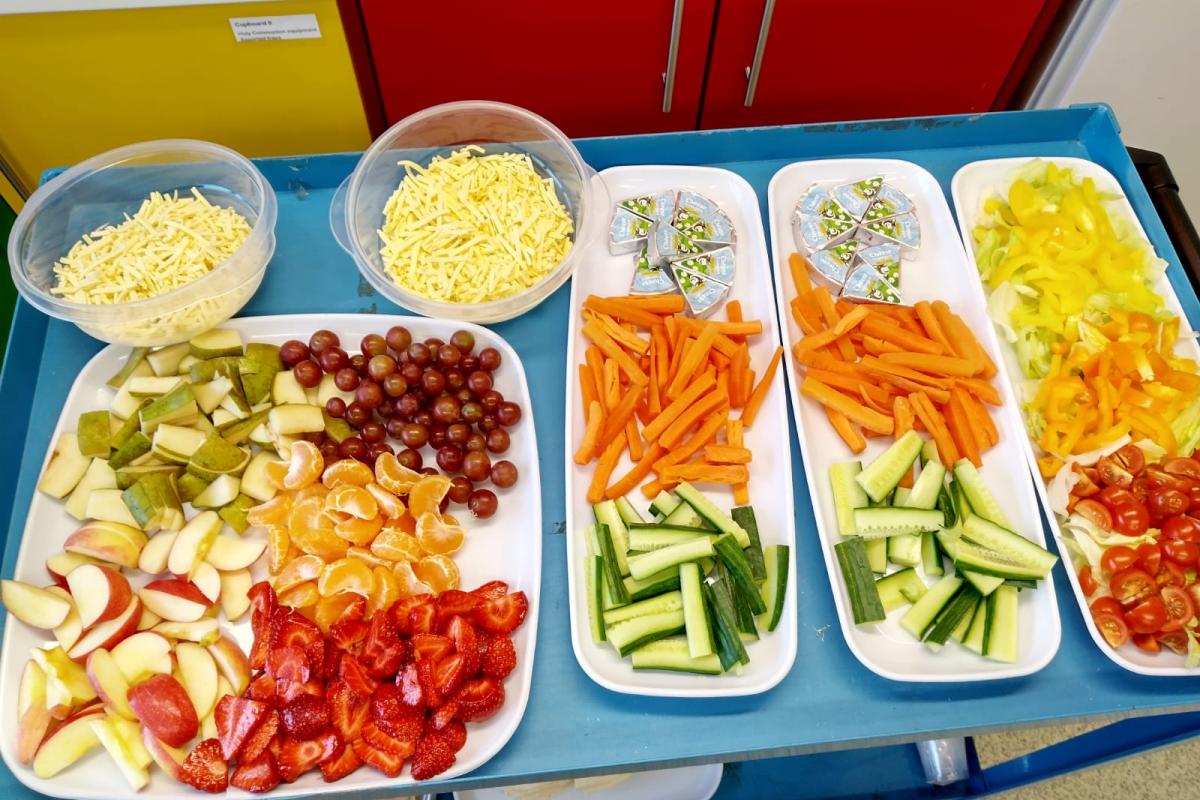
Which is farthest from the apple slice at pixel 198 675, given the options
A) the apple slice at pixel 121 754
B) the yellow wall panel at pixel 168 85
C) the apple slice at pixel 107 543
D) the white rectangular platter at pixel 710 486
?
the yellow wall panel at pixel 168 85

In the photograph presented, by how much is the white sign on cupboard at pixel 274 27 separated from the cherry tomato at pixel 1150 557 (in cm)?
236

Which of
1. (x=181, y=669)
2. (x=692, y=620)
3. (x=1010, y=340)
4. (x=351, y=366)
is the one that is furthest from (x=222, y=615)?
(x=1010, y=340)

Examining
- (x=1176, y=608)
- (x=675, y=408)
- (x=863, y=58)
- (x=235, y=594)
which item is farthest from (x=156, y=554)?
(x=863, y=58)

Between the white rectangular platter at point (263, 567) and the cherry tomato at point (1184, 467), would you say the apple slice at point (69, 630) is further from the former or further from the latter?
the cherry tomato at point (1184, 467)

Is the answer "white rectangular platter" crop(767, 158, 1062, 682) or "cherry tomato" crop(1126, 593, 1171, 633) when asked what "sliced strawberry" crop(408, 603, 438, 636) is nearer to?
"white rectangular platter" crop(767, 158, 1062, 682)

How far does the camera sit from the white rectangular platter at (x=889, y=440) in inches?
66.6

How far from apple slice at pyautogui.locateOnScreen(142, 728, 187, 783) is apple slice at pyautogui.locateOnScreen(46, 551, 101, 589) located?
0.39 meters

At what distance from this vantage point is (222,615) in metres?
1.76

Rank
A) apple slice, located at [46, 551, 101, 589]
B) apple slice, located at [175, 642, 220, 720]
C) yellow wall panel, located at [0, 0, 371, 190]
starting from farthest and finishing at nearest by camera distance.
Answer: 1. yellow wall panel, located at [0, 0, 371, 190]
2. apple slice, located at [46, 551, 101, 589]
3. apple slice, located at [175, 642, 220, 720]

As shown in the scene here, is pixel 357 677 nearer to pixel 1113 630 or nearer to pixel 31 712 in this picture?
pixel 31 712

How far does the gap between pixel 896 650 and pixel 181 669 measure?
1.45 meters

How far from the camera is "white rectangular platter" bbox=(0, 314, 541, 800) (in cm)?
154

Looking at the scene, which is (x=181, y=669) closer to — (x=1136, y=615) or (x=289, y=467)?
(x=289, y=467)

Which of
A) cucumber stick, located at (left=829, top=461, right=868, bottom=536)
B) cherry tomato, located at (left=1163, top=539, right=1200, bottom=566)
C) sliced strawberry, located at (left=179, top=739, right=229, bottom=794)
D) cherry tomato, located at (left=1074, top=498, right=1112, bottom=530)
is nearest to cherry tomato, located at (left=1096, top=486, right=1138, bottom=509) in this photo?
cherry tomato, located at (left=1074, top=498, right=1112, bottom=530)
